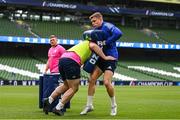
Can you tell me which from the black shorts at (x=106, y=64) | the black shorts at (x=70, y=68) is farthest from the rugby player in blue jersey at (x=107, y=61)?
the black shorts at (x=70, y=68)

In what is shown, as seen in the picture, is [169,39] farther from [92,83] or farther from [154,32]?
[92,83]

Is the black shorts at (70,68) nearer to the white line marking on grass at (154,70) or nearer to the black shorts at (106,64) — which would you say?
the black shorts at (106,64)

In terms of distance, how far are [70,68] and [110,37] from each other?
1331 mm

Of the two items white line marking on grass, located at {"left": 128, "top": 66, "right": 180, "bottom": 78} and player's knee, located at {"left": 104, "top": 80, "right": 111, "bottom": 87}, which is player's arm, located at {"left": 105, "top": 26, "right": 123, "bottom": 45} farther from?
white line marking on grass, located at {"left": 128, "top": 66, "right": 180, "bottom": 78}

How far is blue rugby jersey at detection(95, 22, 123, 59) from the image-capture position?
11914mm

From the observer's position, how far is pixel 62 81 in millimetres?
12648

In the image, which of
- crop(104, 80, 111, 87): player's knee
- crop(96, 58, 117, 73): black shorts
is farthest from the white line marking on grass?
crop(104, 80, 111, 87): player's knee

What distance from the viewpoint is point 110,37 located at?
11.9 meters

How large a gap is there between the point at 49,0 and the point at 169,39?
51.5 feet

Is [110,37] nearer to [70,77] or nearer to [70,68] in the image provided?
[70,68]

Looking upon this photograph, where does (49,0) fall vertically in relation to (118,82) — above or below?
above

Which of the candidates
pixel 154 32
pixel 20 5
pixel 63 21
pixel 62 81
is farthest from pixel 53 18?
pixel 62 81

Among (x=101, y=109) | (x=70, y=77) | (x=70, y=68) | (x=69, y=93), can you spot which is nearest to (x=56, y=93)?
(x=69, y=93)

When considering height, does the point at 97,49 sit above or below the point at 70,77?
above
